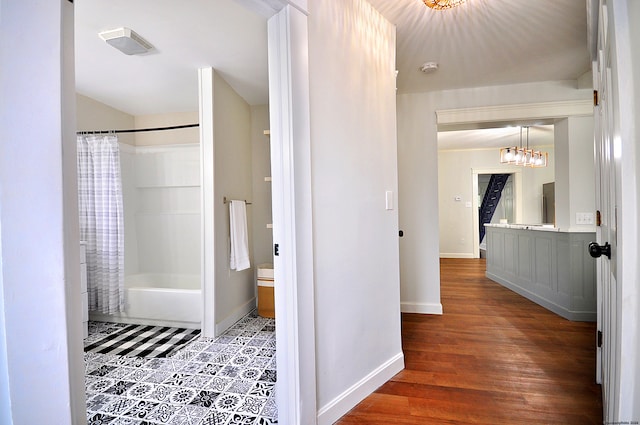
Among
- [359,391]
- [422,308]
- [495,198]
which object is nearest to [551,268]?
[422,308]

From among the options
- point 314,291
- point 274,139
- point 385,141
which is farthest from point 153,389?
point 385,141

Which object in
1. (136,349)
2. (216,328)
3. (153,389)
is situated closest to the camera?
(153,389)

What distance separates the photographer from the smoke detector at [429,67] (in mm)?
2643

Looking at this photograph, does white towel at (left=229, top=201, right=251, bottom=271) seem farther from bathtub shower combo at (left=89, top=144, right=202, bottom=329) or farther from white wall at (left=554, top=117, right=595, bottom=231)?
white wall at (left=554, top=117, right=595, bottom=231)

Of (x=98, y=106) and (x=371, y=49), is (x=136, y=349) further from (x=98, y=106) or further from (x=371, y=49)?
(x=371, y=49)

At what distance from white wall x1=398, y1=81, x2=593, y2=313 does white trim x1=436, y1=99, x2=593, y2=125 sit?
0.07 meters

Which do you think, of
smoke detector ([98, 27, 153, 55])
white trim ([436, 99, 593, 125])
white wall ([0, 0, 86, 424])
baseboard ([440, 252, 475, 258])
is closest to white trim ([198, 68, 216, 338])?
smoke detector ([98, 27, 153, 55])

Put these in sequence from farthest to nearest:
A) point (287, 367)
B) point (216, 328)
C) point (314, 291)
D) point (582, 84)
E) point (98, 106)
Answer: point (98, 106) < point (582, 84) < point (216, 328) < point (314, 291) < point (287, 367)

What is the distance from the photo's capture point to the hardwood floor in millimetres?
1608

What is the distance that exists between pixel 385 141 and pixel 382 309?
43.6 inches

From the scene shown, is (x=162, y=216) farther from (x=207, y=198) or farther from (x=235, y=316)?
(x=235, y=316)

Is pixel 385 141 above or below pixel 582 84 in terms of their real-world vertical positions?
below

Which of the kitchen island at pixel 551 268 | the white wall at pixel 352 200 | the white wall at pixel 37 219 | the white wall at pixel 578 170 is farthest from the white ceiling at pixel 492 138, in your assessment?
the white wall at pixel 37 219

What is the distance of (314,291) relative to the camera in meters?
1.48
